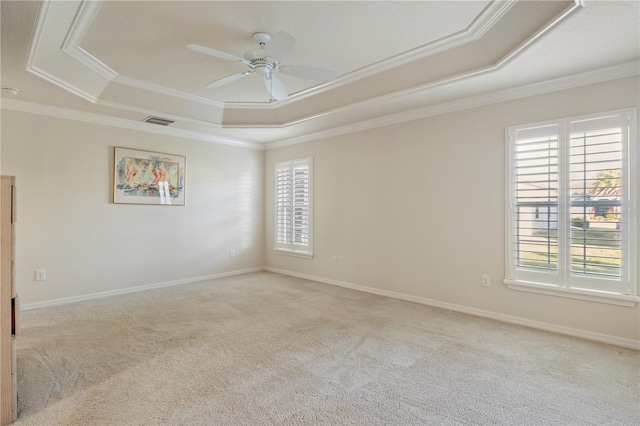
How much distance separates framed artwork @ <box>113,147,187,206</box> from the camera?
4.61 metres

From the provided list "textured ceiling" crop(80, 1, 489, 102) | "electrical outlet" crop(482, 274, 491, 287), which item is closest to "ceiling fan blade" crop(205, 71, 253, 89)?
"textured ceiling" crop(80, 1, 489, 102)

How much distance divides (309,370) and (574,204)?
295 cm

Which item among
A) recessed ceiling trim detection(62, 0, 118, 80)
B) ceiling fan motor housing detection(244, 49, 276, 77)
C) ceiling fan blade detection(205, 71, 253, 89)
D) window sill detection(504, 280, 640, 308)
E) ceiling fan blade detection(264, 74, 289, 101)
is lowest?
window sill detection(504, 280, 640, 308)

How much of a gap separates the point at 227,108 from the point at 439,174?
3.14 m

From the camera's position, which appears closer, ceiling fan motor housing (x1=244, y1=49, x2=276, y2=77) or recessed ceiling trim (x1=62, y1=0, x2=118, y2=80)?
recessed ceiling trim (x1=62, y1=0, x2=118, y2=80)

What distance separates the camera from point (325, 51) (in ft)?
10.2

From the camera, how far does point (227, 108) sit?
15.5ft

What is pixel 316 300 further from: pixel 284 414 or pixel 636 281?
pixel 636 281

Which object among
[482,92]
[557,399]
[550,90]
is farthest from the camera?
[482,92]

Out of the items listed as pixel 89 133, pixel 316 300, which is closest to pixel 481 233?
pixel 316 300

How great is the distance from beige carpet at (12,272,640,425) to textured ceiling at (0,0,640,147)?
2545 millimetres

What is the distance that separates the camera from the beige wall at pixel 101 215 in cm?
389

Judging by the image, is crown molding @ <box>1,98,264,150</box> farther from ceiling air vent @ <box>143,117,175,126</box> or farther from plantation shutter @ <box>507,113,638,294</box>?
→ plantation shutter @ <box>507,113,638,294</box>

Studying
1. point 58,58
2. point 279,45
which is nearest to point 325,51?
point 279,45
